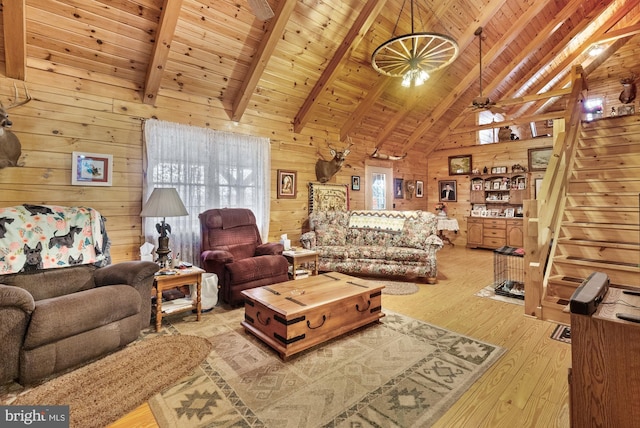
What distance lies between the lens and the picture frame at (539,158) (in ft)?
21.3

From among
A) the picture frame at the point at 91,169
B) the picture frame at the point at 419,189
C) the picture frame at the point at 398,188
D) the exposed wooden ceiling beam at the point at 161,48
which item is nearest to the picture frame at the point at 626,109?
the picture frame at the point at 419,189

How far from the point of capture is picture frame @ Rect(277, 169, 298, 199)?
16.2 ft

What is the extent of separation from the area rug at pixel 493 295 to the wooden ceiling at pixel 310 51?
3480 mm

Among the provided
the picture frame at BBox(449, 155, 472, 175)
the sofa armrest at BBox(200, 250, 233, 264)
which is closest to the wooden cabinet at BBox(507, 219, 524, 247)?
the picture frame at BBox(449, 155, 472, 175)

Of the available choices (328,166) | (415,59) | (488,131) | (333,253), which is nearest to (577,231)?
(415,59)

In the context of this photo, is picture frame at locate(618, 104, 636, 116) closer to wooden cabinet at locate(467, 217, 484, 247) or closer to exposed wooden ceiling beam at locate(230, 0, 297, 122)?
wooden cabinet at locate(467, 217, 484, 247)

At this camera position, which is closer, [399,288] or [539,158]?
[399,288]

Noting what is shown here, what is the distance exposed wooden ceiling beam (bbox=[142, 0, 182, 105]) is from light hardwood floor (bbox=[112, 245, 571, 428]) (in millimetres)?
3228

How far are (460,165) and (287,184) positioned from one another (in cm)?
500

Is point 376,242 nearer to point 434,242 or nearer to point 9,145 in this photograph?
point 434,242

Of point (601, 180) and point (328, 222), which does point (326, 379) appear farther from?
point (601, 180)

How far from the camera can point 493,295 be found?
12.2 ft

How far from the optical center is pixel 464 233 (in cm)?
764

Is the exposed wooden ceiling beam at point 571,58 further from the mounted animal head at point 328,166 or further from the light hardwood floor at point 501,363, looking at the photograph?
the light hardwood floor at point 501,363
